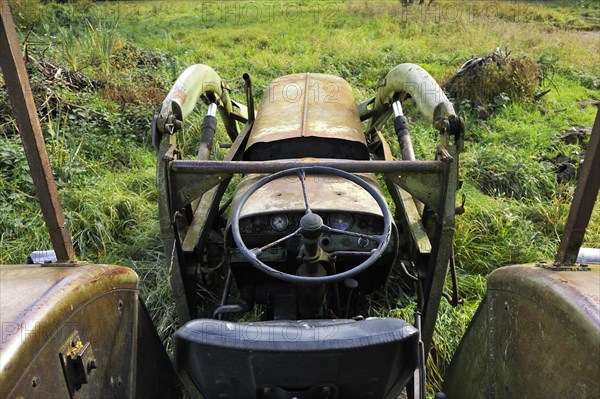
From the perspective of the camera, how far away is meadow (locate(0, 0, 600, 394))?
145 inches

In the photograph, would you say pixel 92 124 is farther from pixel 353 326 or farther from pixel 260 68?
pixel 353 326

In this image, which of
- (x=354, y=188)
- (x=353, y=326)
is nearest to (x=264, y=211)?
(x=354, y=188)

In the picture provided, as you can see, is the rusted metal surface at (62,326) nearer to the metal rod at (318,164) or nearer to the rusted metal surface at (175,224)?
the rusted metal surface at (175,224)

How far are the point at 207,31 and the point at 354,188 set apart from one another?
8766mm

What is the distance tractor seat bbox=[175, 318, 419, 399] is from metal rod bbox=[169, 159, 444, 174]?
835 mm

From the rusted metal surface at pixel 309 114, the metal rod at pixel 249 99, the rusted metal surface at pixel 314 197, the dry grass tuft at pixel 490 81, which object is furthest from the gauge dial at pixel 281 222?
the dry grass tuft at pixel 490 81

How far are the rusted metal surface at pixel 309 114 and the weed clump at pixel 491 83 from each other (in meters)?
3.02

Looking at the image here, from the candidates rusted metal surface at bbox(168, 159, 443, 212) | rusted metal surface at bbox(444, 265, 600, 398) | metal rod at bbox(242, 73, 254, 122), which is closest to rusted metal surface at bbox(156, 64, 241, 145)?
metal rod at bbox(242, 73, 254, 122)

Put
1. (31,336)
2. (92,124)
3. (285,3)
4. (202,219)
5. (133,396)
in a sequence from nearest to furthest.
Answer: (31,336), (133,396), (202,219), (92,124), (285,3)

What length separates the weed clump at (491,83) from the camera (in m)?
6.38

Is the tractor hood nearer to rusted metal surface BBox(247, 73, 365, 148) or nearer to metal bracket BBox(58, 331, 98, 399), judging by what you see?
rusted metal surface BBox(247, 73, 365, 148)

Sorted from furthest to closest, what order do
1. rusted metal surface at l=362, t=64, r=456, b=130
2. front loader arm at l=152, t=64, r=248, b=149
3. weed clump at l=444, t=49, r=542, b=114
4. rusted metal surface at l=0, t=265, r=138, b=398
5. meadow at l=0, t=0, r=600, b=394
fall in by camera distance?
weed clump at l=444, t=49, r=542, b=114 → meadow at l=0, t=0, r=600, b=394 → rusted metal surface at l=362, t=64, r=456, b=130 → front loader arm at l=152, t=64, r=248, b=149 → rusted metal surface at l=0, t=265, r=138, b=398

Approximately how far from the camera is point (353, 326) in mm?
1587

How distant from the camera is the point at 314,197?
7.59ft
